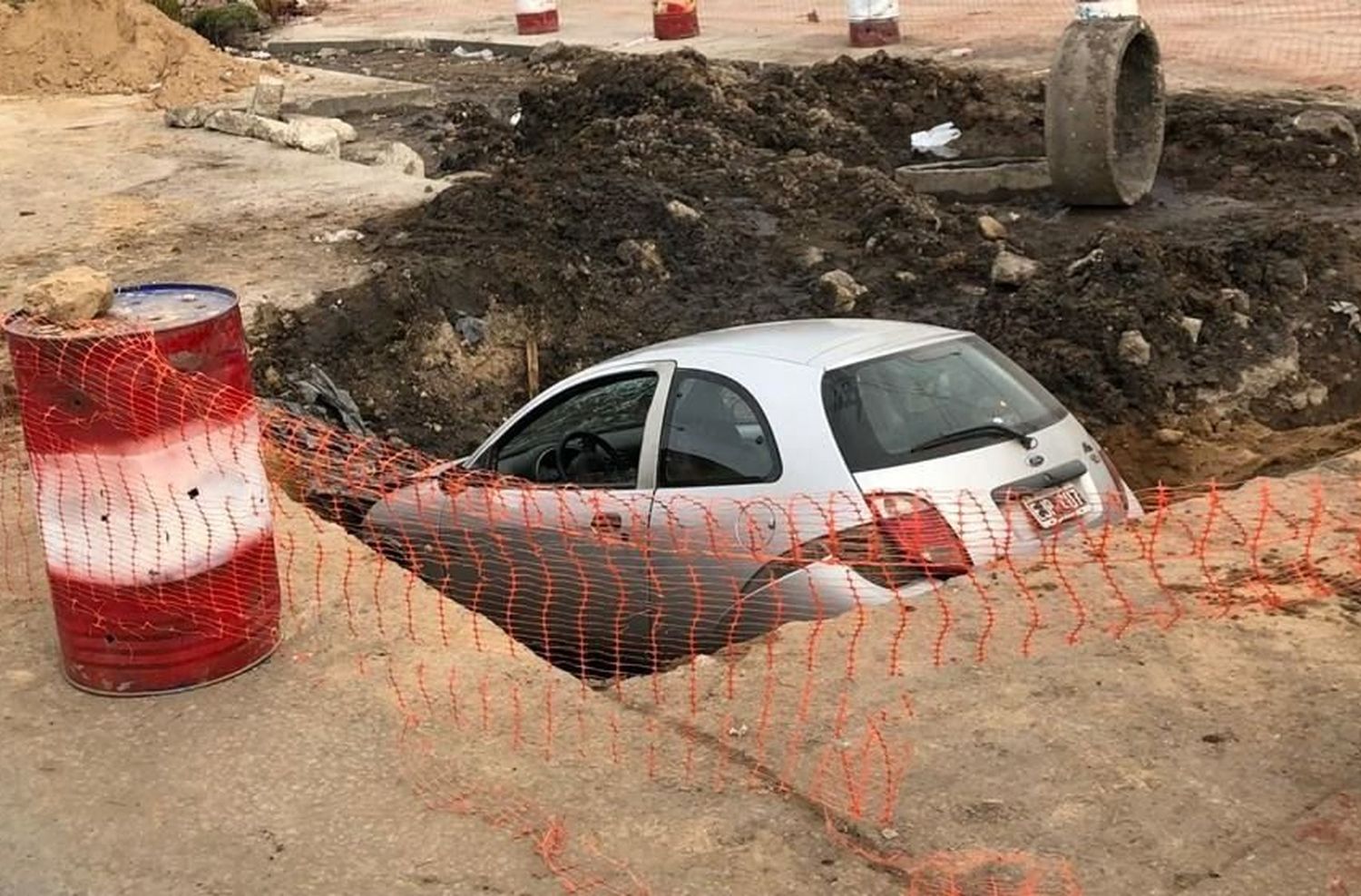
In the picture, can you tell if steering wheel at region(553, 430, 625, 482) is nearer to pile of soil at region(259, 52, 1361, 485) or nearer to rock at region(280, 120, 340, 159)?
pile of soil at region(259, 52, 1361, 485)

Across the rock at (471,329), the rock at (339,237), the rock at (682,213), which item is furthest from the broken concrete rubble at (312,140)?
the rock at (471,329)

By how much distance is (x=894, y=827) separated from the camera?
4.46 metres

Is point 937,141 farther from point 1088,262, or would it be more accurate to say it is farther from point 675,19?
point 675,19

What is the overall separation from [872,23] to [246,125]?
8191 mm

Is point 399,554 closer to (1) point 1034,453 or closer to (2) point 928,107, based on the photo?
(1) point 1034,453

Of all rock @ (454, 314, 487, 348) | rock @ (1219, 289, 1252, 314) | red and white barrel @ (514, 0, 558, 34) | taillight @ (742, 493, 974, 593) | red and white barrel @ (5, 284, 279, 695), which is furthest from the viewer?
red and white barrel @ (514, 0, 558, 34)

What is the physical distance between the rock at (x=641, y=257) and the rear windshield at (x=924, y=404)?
5672mm

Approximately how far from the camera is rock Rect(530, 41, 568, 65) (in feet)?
76.5

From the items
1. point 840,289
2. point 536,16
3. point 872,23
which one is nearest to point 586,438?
point 840,289

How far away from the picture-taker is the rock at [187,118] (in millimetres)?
18406

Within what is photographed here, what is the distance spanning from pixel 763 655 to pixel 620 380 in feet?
6.69

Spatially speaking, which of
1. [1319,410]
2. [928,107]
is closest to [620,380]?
[1319,410]

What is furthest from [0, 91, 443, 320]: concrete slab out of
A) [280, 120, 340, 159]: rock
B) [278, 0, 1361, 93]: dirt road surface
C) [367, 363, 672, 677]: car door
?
[278, 0, 1361, 93]: dirt road surface

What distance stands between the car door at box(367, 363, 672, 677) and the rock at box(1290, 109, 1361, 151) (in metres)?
9.11
